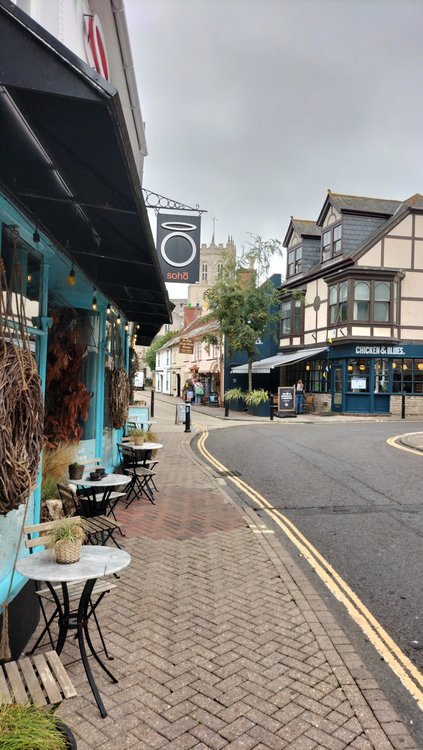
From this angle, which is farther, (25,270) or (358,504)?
(358,504)

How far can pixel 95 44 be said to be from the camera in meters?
7.96

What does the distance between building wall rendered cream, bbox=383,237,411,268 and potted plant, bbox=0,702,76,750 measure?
2788 centimetres

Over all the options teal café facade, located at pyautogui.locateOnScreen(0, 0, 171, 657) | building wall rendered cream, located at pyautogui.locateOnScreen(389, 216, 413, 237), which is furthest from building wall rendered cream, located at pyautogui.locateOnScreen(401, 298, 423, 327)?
teal café facade, located at pyautogui.locateOnScreen(0, 0, 171, 657)

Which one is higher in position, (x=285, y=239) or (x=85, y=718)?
(x=285, y=239)

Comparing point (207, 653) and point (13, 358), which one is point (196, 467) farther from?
point (13, 358)

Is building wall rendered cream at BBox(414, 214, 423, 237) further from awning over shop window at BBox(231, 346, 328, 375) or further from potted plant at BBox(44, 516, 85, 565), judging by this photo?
potted plant at BBox(44, 516, 85, 565)

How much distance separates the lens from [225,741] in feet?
9.12

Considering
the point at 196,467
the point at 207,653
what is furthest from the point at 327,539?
the point at 196,467

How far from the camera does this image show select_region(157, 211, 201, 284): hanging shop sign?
9750mm

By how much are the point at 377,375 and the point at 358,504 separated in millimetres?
20304

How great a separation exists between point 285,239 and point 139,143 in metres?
21.4

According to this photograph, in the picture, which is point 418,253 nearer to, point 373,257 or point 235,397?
point 373,257

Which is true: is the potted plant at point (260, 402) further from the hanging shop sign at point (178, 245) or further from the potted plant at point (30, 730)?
the potted plant at point (30, 730)

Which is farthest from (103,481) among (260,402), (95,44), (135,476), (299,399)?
(299,399)
